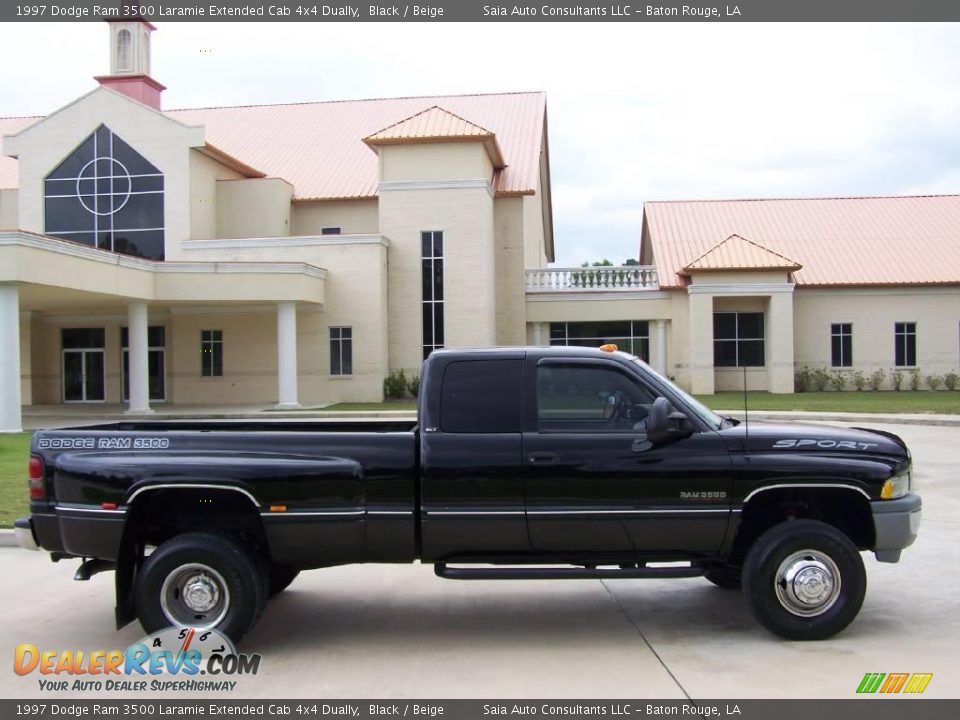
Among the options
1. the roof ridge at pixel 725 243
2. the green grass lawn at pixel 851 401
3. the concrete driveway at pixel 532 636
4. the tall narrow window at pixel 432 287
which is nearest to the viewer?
the concrete driveway at pixel 532 636

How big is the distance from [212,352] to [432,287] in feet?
27.1

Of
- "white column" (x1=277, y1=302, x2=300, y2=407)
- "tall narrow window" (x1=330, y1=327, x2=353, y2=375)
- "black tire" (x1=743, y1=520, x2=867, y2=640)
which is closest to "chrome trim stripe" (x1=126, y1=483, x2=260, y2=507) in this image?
"black tire" (x1=743, y1=520, x2=867, y2=640)

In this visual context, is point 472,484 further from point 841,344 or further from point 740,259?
point 841,344

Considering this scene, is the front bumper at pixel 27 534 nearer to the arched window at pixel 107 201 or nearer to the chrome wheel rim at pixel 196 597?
the chrome wheel rim at pixel 196 597

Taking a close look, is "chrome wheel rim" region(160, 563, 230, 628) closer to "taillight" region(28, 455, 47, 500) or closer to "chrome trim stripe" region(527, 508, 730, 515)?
"taillight" region(28, 455, 47, 500)

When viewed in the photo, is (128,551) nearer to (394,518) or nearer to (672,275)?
(394,518)

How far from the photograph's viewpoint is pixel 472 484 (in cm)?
639

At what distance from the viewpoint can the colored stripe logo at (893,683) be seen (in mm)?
5473

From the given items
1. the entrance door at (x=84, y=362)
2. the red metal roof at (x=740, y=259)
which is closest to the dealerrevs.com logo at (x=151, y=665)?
the red metal roof at (x=740, y=259)

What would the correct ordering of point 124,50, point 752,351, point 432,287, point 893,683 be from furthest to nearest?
point 124,50 → point 752,351 → point 432,287 → point 893,683

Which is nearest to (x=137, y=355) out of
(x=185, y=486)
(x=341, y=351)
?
(x=341, y=351)

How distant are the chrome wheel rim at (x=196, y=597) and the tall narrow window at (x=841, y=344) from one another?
34.0 metres

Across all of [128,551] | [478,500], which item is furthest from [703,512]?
[128,551]

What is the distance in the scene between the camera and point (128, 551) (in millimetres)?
6527
